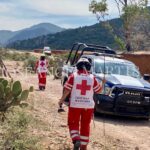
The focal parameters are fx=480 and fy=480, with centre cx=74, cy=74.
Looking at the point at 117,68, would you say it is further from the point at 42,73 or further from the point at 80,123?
the point at 80,123

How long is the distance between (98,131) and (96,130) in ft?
0.29

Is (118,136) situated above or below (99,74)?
below

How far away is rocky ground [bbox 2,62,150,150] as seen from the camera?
345 inches

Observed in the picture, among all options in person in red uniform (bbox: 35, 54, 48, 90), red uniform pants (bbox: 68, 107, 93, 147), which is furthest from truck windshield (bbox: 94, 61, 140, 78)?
red uniform pants (bbox: 68, 107, 93, 147)

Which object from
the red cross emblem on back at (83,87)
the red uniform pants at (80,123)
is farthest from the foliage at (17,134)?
the red cross emblem on back at (83,87)

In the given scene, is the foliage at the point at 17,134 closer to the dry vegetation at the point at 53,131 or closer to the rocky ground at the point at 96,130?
the dry vegetation at the point at 53,131

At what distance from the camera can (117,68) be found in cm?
1420

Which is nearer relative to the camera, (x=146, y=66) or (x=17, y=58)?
(x=146, y=66)

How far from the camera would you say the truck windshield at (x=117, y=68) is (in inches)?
550

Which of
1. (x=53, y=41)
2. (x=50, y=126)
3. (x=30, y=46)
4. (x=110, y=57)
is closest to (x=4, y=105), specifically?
(x=50, y=126)

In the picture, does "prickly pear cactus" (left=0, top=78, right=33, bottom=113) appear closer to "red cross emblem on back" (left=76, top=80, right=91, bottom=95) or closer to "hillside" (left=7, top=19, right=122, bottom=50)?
"red cross emblem on back" (left=76, top=80, right=91, bottom=95)

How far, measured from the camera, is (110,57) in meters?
15.1

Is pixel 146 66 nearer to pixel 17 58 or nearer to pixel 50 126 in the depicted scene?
pixel 50 126

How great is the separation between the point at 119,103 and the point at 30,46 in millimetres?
99419
